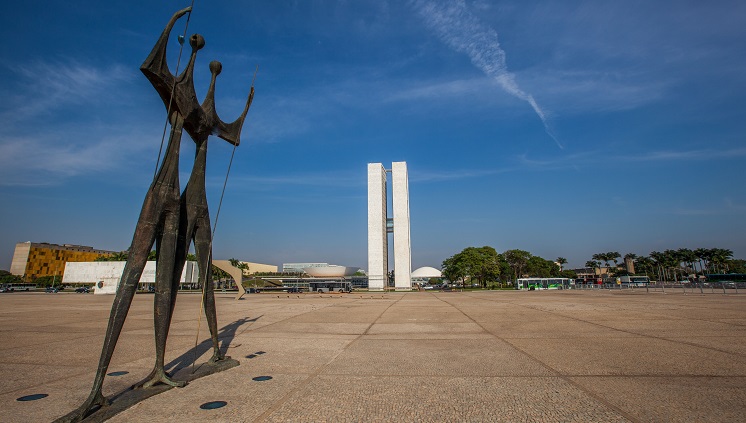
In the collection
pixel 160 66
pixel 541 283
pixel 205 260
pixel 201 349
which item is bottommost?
pixel 201 349

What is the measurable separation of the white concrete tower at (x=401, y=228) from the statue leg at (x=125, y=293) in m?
69.8

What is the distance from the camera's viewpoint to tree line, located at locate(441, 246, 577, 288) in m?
76.6

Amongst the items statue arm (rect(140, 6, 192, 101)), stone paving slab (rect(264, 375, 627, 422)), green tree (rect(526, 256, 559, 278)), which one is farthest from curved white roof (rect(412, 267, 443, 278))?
statue arm (rect(140, 6, 192, 101))

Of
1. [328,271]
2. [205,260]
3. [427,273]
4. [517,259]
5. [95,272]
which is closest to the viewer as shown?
[205,260]

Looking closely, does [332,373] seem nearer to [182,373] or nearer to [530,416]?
[182,373]

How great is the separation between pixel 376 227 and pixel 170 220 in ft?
237

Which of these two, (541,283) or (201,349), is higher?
(541,283)

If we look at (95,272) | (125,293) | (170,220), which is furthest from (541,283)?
(95,272)

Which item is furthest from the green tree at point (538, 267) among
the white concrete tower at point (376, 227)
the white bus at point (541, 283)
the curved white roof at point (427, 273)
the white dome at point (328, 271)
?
the curved white roof at point (427, 273)

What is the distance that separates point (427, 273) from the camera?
7234 inches

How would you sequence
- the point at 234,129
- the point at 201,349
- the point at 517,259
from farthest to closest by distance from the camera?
the point at 517,259 → the point at 201,349 → the point at 234,129

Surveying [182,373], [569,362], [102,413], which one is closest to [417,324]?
[569,362]

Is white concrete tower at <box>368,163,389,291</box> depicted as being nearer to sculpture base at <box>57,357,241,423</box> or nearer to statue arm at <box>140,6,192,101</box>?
sculpture base at <box>57,357,241,423</box>

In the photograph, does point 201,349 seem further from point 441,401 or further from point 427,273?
point 427,273
